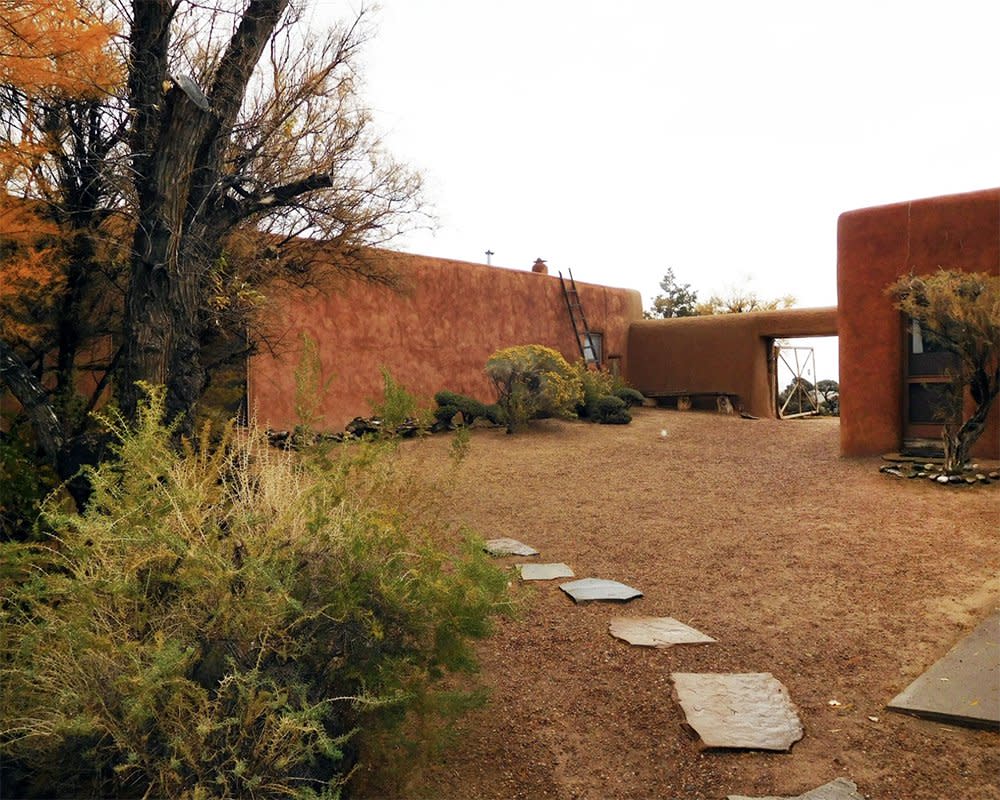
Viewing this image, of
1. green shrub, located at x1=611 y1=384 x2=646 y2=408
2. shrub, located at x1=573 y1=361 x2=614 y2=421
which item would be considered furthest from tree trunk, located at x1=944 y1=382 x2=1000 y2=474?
green shrub, located at x1=611 y1=384 x2=646 y2=408

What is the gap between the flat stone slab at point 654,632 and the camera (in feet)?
15.9

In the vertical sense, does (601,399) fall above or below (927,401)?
below

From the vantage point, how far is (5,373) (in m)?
4.74

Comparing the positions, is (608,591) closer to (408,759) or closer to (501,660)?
(501,660)

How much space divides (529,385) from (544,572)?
309 inches

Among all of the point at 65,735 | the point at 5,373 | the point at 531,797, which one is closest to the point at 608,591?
the point at 531,797

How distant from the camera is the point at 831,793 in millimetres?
3232

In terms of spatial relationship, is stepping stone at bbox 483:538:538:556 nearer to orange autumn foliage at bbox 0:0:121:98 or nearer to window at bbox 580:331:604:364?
orange autumn foliage at bbox 0:0:121:98

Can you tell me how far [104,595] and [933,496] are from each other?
796 centimetres

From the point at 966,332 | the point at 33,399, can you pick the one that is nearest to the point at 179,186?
the point at 33,399

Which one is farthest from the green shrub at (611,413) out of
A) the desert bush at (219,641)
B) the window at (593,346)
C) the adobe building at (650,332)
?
the desert bush at (219,641)

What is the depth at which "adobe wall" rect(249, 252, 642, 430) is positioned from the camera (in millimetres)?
12938

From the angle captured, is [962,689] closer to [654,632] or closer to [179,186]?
[654,632]

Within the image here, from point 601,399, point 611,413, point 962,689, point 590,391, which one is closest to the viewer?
point 962,689
